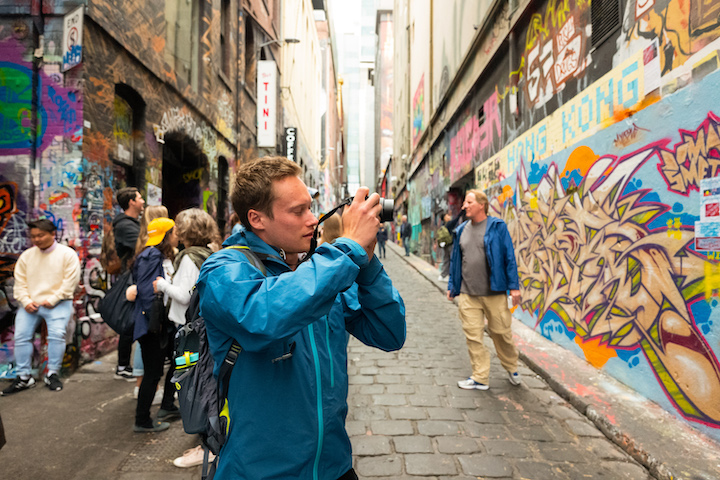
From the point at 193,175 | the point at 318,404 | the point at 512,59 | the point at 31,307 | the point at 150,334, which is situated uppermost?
the point at 512,59

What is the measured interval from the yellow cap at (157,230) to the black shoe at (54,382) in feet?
6.59

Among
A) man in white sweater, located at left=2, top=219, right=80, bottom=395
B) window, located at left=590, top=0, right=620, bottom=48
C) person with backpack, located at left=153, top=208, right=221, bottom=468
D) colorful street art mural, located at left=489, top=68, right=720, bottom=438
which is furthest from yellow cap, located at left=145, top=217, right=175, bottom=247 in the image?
window, located at left=590, top=0, right=620, bottom=48

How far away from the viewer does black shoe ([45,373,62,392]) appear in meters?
4.20

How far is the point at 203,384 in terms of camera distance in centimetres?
141

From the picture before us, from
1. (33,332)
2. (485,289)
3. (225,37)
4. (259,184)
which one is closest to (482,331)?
(485,289)

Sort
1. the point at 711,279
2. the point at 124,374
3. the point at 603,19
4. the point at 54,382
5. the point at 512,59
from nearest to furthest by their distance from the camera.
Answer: the point at 711,279 < the point at 54,382 < the point at 124,374 < the point at 603,19 < the point at 512,59

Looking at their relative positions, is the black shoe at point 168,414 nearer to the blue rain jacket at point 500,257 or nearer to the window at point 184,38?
the blue rain jacket at point 500,257

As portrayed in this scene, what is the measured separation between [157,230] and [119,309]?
767mm

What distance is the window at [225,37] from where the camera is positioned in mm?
10500

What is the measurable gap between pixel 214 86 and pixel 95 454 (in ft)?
27.3

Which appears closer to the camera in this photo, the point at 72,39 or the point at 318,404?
the point at 318,404

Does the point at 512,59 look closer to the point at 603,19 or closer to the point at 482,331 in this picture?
the point at 603,19

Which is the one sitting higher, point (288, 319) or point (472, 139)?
point (472, 139)

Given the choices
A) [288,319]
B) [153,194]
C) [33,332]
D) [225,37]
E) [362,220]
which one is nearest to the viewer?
[288,319]
